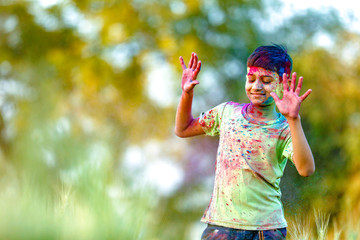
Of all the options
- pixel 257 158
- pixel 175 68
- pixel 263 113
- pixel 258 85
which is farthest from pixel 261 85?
pixel 175 68

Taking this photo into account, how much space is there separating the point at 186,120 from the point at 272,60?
42 centimetres

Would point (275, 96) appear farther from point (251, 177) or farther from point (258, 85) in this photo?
point (251, 177)

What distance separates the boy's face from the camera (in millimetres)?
1835

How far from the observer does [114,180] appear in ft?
6.30

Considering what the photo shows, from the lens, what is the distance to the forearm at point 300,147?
165 centimetres

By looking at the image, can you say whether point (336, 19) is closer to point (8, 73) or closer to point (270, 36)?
point (270, 36)

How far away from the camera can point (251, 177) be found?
5.88ft

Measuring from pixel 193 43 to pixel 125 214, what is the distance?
7.62 meters

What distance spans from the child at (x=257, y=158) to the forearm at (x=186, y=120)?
0.16ft

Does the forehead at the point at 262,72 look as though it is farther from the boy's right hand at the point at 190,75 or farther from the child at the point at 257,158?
the boy's right hand at the point at 190,75

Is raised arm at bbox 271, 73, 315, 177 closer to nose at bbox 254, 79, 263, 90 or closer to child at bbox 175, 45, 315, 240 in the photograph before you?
child at bbox 175, 45, 315, 240

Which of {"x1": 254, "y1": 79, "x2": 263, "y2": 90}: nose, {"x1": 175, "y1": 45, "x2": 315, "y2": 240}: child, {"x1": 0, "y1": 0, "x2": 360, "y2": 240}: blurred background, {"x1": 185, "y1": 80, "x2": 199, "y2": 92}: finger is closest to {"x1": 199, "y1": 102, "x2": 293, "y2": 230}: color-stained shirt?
{"x1": 175, "y1": 45, "x2": 315, "y2": 240}: child

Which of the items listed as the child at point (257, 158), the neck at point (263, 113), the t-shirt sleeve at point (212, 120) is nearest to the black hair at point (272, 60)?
the child at point (257, 158)

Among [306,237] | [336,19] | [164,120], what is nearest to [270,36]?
[336,19]
